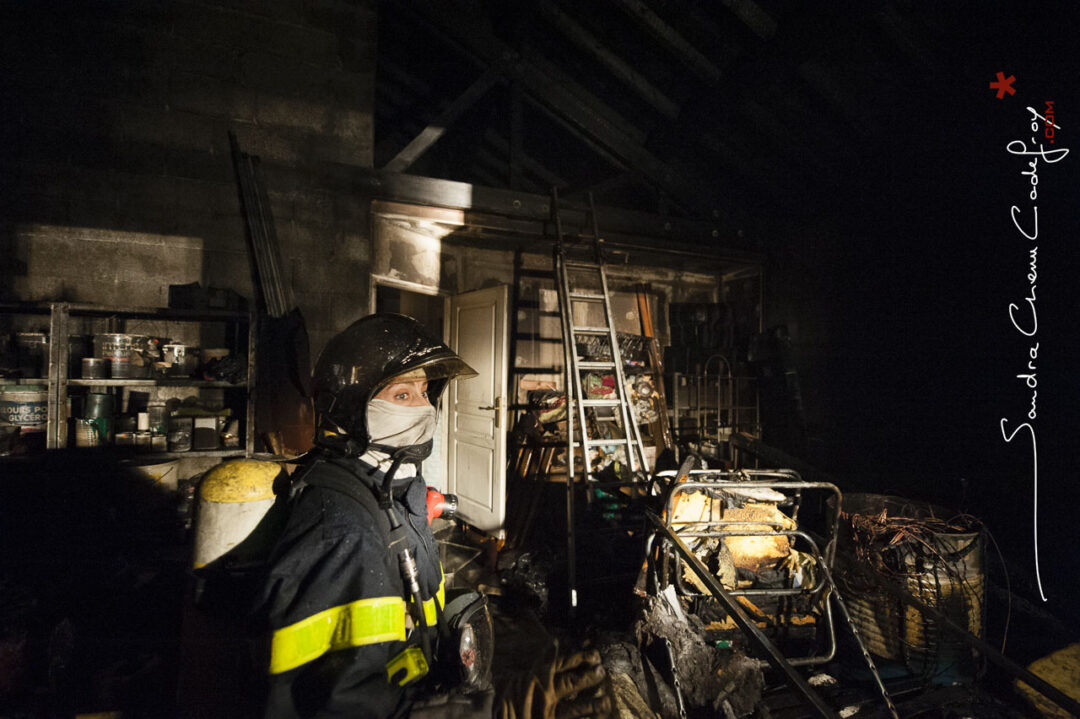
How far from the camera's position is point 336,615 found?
1.26 m

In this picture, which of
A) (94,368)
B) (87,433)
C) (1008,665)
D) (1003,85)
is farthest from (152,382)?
(1003,85)

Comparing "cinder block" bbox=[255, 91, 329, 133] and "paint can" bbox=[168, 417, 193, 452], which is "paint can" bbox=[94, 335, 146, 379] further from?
"cinder block" bbox=[255, 91, 329, 133]

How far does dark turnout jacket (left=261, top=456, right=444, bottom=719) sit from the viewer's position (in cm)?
117

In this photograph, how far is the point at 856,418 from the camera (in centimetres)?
508

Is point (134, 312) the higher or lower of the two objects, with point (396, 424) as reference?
higher

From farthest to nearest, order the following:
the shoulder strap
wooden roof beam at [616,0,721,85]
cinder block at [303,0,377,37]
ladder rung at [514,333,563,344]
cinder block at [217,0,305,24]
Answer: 1. ladder rung at [514,333,563,344]
2. wooden roof beam at [616,0,721,85]
3. cinder block at [303,0,377,37]
4. cinder block at [217,0,305,24]
5. the shoulder strap

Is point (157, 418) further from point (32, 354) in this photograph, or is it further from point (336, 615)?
point (336, 615)

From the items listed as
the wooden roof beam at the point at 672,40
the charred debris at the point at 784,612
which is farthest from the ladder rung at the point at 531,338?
the wooden roof beam at the point at 672,40

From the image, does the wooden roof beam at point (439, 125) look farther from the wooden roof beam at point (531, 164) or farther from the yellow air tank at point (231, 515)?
the yellow air tank at point (231, 515)

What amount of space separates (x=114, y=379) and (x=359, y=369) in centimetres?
278

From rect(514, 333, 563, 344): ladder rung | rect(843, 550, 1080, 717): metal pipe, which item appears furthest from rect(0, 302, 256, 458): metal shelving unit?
rect(843, 550, 1080, 717): metal pipe

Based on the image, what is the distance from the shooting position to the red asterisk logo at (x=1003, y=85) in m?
3.62

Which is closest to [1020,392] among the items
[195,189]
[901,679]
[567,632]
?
[901,679]

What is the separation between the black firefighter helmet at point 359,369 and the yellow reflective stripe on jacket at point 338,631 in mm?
525
